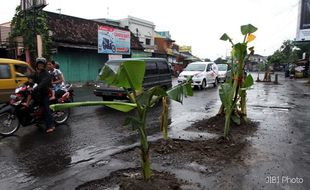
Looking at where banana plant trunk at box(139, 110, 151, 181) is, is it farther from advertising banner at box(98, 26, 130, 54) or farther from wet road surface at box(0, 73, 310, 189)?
advertising banner at box(98, 26, 130, 54)

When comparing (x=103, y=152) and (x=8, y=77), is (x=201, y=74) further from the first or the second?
(x=103, y=152)

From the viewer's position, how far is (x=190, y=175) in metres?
4.43

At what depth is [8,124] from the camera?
6879 millimetres

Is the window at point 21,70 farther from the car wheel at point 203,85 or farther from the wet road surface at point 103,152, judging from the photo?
the car wheel at point 203,85

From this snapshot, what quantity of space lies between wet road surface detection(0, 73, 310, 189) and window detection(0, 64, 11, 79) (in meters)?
3.15

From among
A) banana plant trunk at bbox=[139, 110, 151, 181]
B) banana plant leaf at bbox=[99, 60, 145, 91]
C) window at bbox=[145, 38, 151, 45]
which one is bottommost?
banana plant trunk at bbox=[139, 110, 151, 181]

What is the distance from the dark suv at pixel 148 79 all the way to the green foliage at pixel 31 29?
740 centimetres

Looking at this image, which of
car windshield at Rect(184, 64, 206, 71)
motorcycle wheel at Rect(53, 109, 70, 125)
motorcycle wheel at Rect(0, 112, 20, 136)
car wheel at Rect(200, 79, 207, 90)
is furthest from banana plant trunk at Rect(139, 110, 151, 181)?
car windshield at Rect(184, 64, 206, 71)

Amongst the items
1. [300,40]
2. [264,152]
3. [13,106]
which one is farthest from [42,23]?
[300,40]

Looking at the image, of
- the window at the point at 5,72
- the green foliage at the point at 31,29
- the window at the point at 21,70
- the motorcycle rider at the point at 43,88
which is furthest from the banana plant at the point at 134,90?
the green foliage at the point at 31,29

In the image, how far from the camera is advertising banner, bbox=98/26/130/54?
21.9m

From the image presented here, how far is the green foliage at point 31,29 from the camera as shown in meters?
17.2

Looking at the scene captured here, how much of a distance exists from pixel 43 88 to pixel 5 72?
13.3ft

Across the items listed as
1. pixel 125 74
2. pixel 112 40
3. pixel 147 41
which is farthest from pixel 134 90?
pixel 147 41
